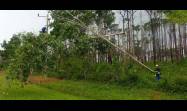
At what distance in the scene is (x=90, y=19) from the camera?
2009 cm

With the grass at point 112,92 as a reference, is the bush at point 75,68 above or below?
above

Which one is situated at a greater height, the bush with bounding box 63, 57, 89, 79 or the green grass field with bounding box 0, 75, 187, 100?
the bush with bounding box 63, 57, 89, 79

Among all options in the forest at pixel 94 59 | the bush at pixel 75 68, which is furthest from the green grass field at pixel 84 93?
the bush at pixel 75 68

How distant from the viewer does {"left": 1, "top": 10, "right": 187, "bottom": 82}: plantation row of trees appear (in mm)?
12781

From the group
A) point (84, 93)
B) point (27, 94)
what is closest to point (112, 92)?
point (84, 93)

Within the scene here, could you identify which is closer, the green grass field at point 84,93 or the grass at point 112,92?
the green grass field at point 84,93

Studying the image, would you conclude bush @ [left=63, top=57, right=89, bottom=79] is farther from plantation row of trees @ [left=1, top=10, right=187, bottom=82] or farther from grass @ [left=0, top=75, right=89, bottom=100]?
grass @ [left=0, top=75, right=89, bottom=100]

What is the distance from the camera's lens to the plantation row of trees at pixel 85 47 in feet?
41.9

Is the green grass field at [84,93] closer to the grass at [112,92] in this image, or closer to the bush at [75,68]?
the grass at [112,92]

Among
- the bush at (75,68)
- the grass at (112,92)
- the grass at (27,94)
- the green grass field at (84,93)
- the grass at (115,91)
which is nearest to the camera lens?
the grass at (27,94)

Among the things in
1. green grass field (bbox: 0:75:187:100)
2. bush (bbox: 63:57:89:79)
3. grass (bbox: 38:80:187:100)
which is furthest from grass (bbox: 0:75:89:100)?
bush (bbox: 63:57:89:79)

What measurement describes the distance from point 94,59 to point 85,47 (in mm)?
2180

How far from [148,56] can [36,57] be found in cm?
1259
